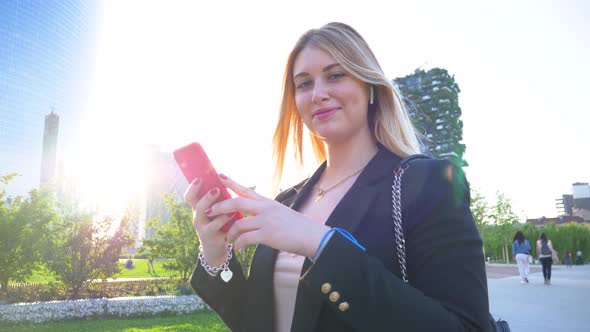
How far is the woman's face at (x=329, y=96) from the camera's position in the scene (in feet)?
5.75

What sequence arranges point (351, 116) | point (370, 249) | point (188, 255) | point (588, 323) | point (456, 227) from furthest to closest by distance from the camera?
point (188, 255) < point (588, 323) < point (351, 116) < point (370, 249) < point (456, 227)

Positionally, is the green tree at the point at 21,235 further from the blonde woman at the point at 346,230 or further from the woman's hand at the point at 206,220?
the woman's hand at the point at 206,220

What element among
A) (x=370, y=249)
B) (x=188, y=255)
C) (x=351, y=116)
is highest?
(x=351, y=116)

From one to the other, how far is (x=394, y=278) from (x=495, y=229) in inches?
1662

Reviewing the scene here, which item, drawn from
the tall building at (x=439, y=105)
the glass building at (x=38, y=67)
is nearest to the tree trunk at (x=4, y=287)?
the tall building at (x=439, y=105)

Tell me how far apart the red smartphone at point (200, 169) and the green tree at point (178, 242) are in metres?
12.9

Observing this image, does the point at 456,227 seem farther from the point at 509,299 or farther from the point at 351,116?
the point at 509,299

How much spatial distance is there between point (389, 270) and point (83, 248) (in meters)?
14.4

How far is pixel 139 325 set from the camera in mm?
10031

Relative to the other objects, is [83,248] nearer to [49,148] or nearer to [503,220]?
[503,220]

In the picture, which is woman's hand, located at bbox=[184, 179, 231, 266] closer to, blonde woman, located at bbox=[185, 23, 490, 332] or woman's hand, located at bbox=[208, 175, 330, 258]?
blonde woman, located at bbox=[185, 23, 490, 332]

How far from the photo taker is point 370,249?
1.39 m

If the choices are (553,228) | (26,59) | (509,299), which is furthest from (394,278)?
(26,59)

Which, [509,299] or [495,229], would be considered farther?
[495,229]
